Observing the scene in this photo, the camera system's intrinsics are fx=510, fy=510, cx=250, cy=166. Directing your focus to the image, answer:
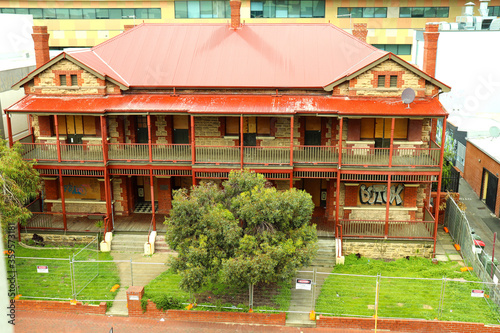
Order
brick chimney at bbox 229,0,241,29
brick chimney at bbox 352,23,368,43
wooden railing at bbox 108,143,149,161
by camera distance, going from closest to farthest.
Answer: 1. wooden railing at bbox 108,143,149,161
2. brick chimney at bbox 229,0,241,29
3. brick chimney at bbox 352,23,368,43

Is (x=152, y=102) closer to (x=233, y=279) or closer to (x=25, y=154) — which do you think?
(x=25, y=154)

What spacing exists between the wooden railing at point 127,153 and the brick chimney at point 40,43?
6.16 m

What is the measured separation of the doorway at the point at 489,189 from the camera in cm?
2802

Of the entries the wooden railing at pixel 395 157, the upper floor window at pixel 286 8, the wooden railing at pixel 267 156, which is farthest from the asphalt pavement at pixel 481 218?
the upper floor window at pixel 286 8

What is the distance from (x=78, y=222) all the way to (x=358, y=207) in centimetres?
1338

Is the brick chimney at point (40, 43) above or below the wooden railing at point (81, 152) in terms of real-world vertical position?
above

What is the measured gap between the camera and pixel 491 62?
35750mm

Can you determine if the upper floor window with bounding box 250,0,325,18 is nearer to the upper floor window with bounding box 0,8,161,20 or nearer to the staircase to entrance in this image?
the upper floor window with bounding box 0,8,161,20

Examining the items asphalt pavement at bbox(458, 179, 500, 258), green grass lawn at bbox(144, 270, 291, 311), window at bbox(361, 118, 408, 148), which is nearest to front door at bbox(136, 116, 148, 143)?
green grass lawn at bbox(144, 270, 291, 311)

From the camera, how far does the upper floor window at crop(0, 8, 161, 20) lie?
5194 centimetres

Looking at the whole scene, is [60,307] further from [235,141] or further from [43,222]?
[235,141]

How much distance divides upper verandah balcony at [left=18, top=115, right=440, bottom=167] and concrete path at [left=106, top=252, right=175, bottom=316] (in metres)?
4.29

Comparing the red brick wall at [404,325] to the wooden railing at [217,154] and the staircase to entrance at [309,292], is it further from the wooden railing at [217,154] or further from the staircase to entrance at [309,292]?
the wooden railing at [217,154]

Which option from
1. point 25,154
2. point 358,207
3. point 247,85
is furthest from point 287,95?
point 25,154
